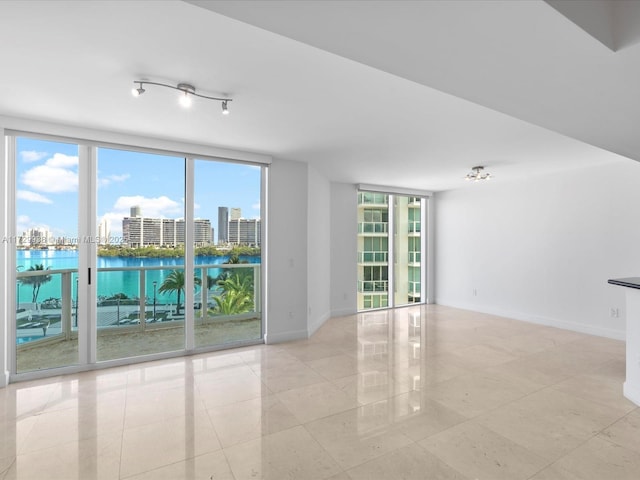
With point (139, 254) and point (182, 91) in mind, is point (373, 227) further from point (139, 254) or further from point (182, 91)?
point (182, 91)

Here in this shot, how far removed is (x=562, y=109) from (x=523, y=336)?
3778mm

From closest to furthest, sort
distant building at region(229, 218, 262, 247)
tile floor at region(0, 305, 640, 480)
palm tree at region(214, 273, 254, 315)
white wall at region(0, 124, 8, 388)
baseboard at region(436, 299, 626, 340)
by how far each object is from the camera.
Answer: tile floor at region(0, 305, 640, 480) < white wall at region(0, 124, 8, 388) < distant building at region(229, 218, 262, 247) < palm tree at region(214, 273, 254, 315) < baseboard at region(436, 299, 626, 340)

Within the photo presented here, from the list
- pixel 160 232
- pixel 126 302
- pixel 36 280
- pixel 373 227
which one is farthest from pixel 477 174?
pixel 36 280

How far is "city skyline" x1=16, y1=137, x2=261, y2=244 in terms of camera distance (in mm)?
3389

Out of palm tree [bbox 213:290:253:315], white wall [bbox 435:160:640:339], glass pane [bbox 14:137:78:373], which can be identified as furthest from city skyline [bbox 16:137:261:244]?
white wall [bbox 435:160:640:339]

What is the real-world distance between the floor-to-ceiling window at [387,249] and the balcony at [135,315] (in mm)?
2689

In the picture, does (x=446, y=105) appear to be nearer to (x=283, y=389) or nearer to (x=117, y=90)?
(x=117, y=90)

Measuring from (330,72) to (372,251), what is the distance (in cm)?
482

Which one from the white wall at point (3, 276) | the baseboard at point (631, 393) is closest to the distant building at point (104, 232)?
the white wall at point (3, 276)

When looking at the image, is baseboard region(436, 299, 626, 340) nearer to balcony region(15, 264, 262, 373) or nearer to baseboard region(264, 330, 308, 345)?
baseboard region(264, 330, 308, 345)

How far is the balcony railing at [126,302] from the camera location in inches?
137

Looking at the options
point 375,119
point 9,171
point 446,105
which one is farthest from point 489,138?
point 9,171

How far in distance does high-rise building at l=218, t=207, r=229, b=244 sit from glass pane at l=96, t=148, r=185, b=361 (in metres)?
0.46

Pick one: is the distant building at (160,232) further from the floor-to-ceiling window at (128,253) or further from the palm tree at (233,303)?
the palm tree at (233,303)
